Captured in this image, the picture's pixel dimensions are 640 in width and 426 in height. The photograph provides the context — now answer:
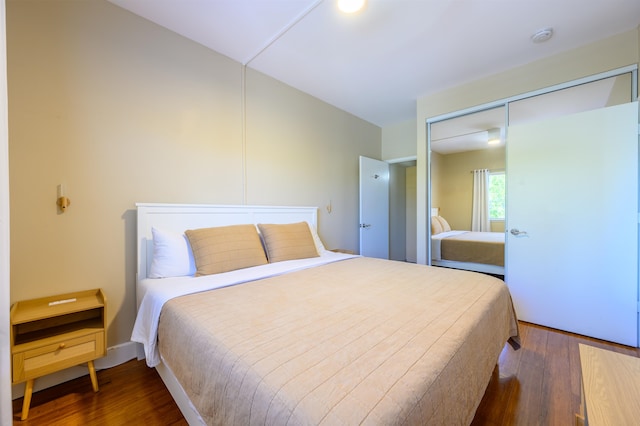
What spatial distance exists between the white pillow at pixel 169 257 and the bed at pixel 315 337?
0.01 meters

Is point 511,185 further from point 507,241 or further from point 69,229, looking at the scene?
point 69,229

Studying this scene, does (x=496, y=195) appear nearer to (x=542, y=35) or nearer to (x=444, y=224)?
(x=444, y=224)

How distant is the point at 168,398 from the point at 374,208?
350cm

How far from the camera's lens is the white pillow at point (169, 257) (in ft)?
6.21

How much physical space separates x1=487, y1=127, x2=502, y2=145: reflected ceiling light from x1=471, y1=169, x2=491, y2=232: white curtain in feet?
1.11

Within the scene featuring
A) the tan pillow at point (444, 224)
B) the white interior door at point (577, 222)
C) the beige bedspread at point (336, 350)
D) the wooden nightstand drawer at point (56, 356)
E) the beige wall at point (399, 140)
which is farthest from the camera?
the beige wall at point (399, 140)

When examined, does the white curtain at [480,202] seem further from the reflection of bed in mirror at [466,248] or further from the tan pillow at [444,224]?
the tan pillow at [444,224]

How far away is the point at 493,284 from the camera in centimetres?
173

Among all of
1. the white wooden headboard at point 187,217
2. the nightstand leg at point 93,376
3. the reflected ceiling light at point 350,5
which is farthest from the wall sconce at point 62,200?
the reflected ceiling light at point 350,5

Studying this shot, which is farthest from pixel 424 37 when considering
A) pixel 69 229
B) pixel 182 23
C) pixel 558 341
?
pixel 69 229

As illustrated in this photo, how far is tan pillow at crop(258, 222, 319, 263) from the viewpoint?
2.38m

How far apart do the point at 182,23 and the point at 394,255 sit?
4.58 metres

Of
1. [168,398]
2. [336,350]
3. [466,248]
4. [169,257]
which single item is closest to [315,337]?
[336,350]

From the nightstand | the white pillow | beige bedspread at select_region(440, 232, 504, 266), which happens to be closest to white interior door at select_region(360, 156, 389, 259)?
beige bedspread at select_region(440, 232, 504, 266)
